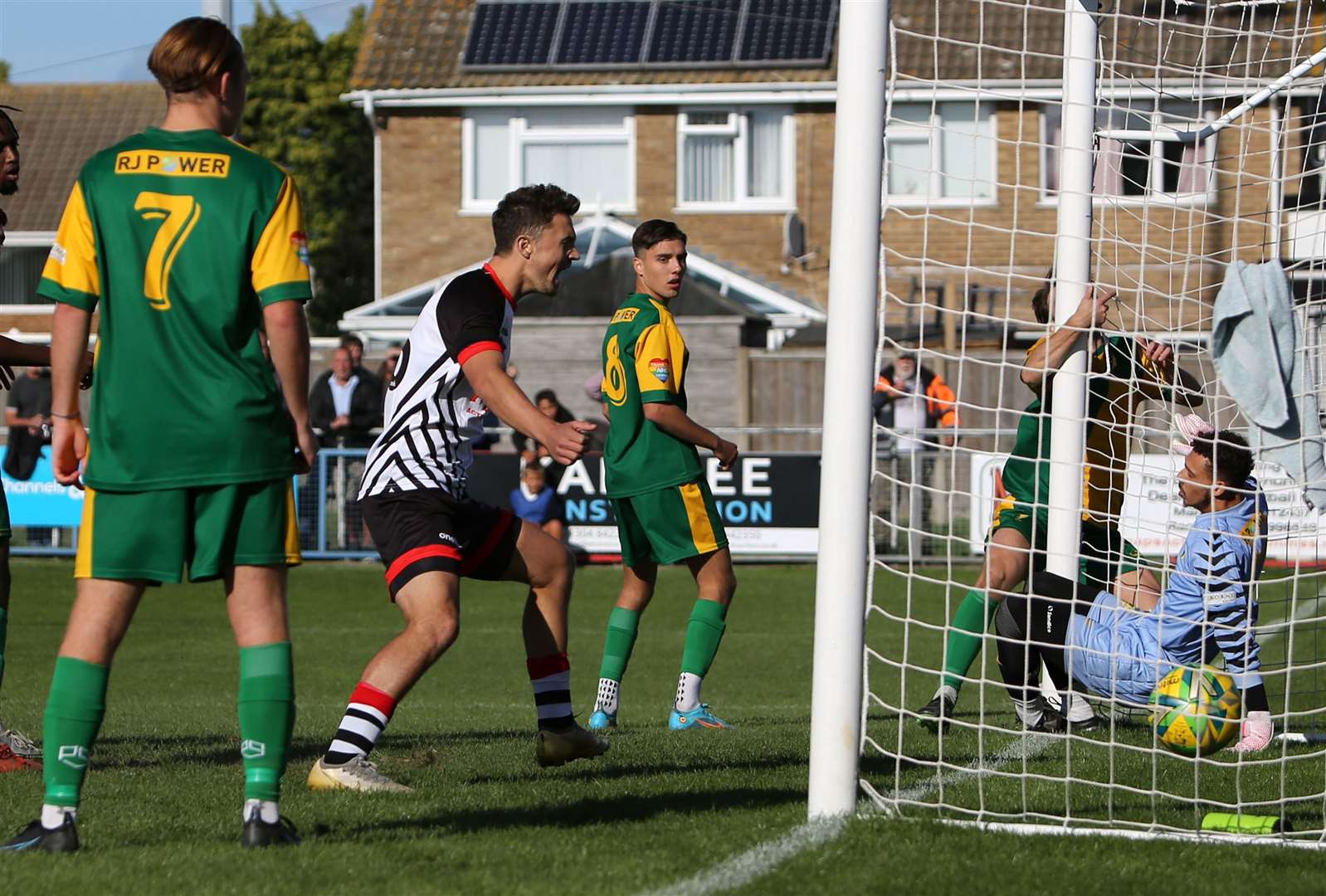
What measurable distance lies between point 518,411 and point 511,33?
24850 mm

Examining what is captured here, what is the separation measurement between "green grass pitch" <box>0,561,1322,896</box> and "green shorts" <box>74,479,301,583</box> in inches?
29.4

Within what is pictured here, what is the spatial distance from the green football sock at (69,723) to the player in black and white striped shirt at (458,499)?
1.17 meters

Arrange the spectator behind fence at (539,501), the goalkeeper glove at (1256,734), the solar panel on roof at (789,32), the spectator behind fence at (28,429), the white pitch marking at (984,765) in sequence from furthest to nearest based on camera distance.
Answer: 1. the solar panel on roof at (789,32)
2. the spectator behind fence at (28,429)
3. the spectator behind fence at (539,501)
4. the goalkeeper glove at (1256,734)
5. the white pitch marking at (984,765)

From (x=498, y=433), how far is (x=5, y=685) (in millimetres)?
9644

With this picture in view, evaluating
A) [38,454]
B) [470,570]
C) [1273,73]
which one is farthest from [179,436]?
[38,454]

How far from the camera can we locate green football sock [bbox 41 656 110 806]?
172 inches

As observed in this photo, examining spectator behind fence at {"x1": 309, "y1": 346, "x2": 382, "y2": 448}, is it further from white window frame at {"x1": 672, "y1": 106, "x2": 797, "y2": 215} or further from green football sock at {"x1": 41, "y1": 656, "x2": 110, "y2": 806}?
green football sock at {"x1": 41, "y1": 656, "x2": 110, "y2": 806}

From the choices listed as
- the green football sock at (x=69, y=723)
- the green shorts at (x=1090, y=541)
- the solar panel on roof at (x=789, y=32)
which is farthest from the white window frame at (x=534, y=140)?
the green football sock at (x=69, y=723)

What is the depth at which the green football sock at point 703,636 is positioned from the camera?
7.84m

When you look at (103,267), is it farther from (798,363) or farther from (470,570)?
(798,363)

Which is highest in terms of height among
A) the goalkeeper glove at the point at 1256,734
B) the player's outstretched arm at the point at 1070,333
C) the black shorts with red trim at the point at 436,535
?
the player's outstretched arm at the point at 1070,333

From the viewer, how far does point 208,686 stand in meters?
10.8

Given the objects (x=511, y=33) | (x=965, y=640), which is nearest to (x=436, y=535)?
(x=965, y=640)

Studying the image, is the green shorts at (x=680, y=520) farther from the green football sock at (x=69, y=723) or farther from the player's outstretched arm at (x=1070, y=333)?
the green football sock at (x=69, y=723)
